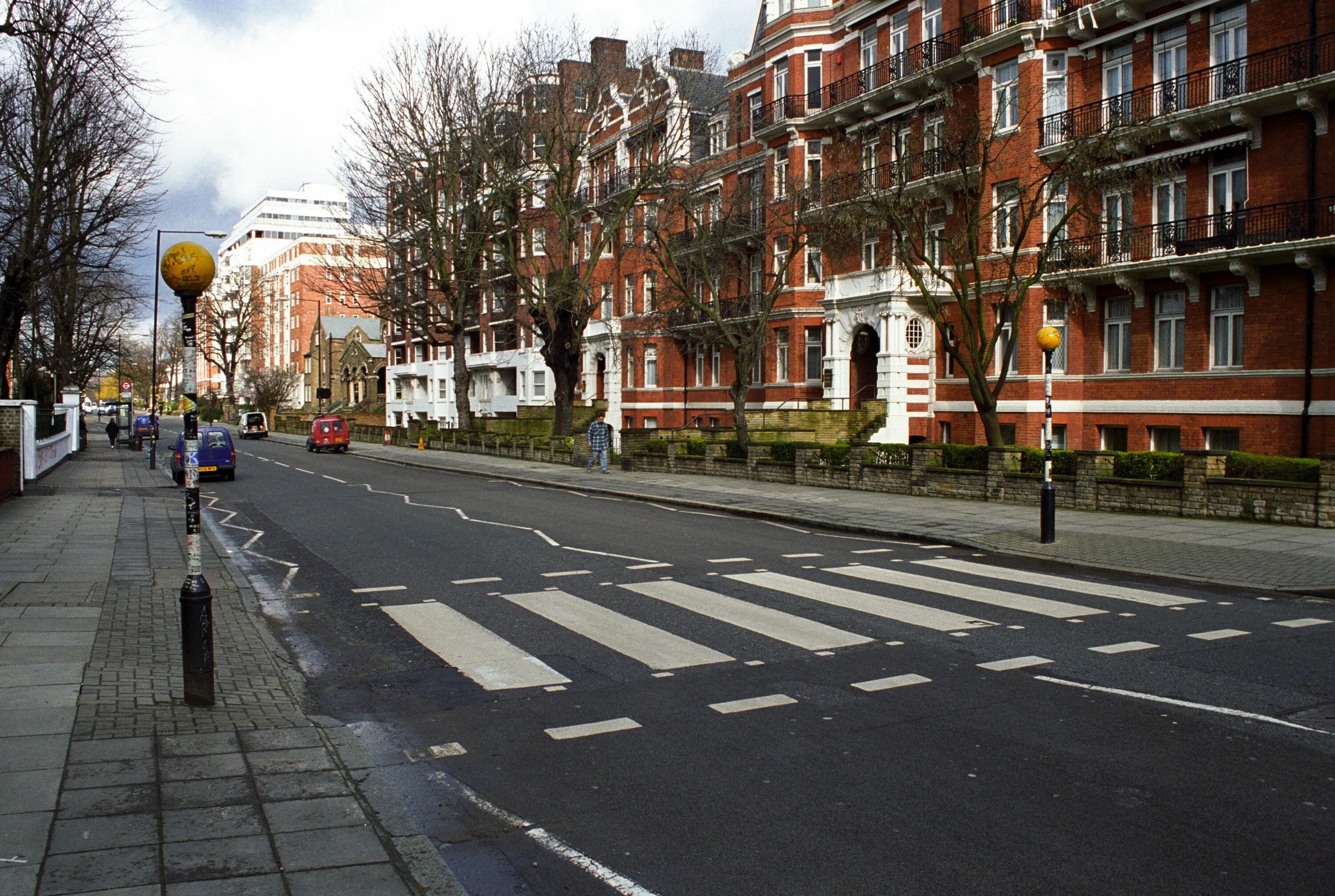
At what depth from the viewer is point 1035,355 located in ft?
98.9

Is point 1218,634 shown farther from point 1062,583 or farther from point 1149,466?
point 1149,466

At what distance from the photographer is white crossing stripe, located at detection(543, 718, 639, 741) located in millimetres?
6699

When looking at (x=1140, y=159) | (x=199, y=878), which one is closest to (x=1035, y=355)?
(x=1140, y=159)

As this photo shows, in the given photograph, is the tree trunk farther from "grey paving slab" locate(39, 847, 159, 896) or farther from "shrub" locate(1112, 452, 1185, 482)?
"grey paving slab" locate(39, 847, 159, 896)

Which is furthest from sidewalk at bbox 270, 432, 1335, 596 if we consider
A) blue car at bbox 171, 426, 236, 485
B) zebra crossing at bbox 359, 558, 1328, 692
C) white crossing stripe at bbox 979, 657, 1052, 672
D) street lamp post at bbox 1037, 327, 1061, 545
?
blue car at bbox 171, 426, 236, 485

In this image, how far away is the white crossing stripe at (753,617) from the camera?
923cm

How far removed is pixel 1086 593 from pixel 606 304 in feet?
143

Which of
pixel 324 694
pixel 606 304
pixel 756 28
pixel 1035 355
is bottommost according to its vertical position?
pixel 324 694

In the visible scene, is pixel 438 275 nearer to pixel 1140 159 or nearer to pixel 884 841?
pixel 1140 159

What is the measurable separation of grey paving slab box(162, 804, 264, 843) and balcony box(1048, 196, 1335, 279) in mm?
21807

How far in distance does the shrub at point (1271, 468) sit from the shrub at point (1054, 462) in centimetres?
297

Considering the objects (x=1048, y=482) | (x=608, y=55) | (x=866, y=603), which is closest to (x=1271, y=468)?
(x=1048, y=482)

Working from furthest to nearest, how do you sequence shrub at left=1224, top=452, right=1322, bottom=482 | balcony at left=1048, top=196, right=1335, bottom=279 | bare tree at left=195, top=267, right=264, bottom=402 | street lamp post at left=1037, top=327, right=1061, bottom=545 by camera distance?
bare tree at left=195, top=267, right=264, bottom=402
balcony at left=1048, top=196, right=1335, bottom=279
shrub at left=1224, top=452, right=1322, bottom=482
street lamp post at left=1037, top=327, right=1061, bottom=545

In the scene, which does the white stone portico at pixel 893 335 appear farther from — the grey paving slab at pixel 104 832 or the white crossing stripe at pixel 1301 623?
the grey paving slab at pixel 104 832
